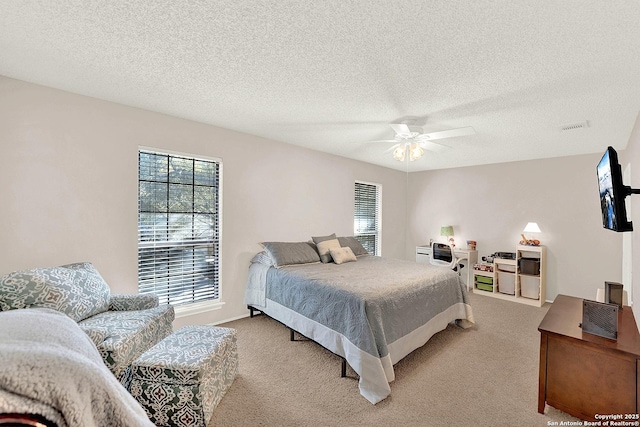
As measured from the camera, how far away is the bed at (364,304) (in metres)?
2.11

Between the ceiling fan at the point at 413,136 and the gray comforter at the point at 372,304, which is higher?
the ceiling fan at the point at 413,136

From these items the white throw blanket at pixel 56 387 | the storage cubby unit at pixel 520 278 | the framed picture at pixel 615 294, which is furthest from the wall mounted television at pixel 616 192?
the storage cubby unit at pixel 520 278

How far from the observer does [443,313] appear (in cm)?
296

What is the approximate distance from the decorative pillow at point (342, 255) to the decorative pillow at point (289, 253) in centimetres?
24

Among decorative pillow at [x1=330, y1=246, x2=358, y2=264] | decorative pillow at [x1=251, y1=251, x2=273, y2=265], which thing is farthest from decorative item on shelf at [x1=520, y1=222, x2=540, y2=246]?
decorative pillow at [x1=251, y1=251, x2=273, y2=265]

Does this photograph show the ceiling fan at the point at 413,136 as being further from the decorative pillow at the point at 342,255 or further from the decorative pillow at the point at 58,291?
the decorative pillow at the point at 58,291

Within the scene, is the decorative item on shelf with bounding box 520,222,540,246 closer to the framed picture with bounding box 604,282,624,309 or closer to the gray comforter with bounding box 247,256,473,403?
the gray comforter with bounding box 247,256,473,403

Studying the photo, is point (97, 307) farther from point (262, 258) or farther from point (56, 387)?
point (56, 387)

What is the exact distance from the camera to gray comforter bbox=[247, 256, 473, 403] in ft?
6.98

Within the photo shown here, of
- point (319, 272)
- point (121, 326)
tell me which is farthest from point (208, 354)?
point (319, 272)

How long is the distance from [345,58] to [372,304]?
186 cm

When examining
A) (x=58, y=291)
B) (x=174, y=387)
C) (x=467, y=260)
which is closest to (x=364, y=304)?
(x=174, y=387)

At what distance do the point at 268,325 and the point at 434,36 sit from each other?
130 inches

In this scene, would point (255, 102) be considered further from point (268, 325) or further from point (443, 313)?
point (443, 313)
